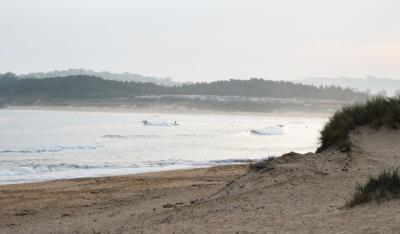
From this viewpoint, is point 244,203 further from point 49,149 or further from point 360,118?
point 49,149

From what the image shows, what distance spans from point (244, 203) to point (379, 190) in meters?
2.49

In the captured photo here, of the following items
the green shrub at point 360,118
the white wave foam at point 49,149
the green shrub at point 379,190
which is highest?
the green shrub at point 360,118

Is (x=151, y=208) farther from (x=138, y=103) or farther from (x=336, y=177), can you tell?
(x=138, y=103)

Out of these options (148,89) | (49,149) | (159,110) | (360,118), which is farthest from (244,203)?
(148,89)

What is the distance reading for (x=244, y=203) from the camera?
1009 cm

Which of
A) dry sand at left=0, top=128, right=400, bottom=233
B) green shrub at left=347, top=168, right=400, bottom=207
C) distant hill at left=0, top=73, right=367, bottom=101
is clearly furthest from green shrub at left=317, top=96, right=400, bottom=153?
distant hill at left=0, top=73, right=367, bottom=101

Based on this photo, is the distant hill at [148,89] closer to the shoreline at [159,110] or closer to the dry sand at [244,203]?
the shoreline at [159,110]

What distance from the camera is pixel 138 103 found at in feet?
463

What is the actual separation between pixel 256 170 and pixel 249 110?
384ft

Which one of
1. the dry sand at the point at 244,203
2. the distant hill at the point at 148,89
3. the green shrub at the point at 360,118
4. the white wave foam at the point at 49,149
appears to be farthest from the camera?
the distant hill at the point at 148,89

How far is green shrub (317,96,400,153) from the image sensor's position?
14.0 m

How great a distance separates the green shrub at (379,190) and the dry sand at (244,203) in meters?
0.20

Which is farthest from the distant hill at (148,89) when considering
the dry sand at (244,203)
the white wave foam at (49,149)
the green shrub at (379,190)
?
the green shrub at (379,190)

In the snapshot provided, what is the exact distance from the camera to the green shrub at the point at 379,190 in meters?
8.11
